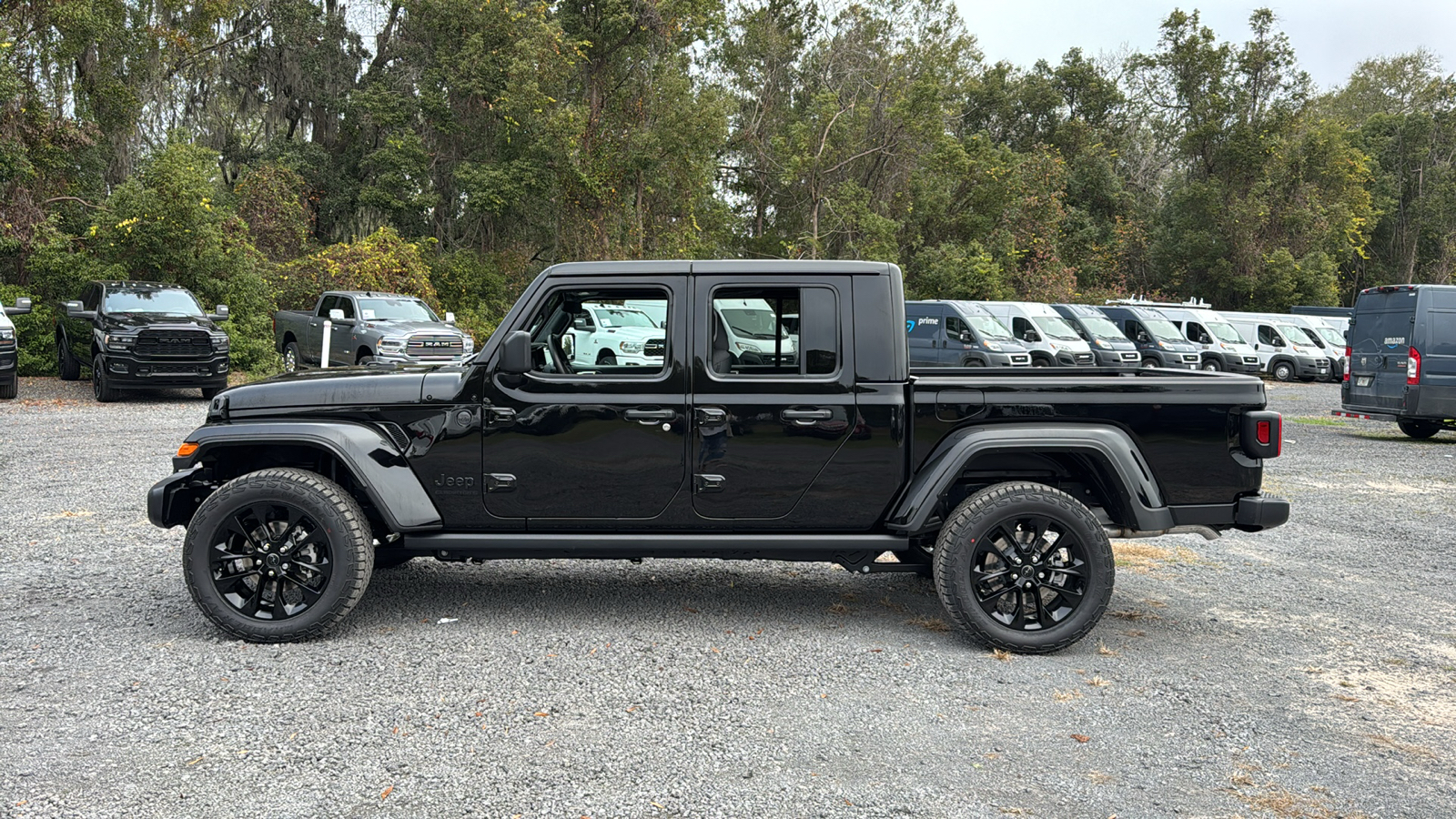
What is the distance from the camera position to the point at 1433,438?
16094 millimetres

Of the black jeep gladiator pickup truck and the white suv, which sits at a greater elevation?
the white suv

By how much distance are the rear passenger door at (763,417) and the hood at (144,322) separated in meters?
15.0

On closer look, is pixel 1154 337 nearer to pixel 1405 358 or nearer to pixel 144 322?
pixel 1405 358

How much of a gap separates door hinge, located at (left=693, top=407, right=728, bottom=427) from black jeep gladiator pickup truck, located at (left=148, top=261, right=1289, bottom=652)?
0.01m

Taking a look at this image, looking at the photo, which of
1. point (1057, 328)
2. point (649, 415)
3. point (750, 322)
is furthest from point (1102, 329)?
point (649, 415)

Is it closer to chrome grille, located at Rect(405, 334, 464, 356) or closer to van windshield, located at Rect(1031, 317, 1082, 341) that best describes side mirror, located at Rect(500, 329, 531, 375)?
chrome grille, located at Rect(405, 334, 464, 356)

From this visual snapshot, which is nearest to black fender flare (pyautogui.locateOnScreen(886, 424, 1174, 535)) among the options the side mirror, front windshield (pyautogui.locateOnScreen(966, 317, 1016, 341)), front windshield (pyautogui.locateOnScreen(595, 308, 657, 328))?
front windshield (pyautogui.locateOnScreen(595, 308, 657, 328))

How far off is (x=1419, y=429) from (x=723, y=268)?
49.3 ft

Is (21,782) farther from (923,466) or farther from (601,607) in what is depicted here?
(923,466)

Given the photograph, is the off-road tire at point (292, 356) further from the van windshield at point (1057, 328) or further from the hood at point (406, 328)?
the van windshield at point (1057, 328)

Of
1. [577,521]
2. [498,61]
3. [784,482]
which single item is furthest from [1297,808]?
[498,61]

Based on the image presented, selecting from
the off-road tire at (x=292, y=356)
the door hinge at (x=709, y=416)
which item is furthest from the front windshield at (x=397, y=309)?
the door hinge at (x=709, y=416)

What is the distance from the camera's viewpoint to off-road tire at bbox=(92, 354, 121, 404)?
17.4m

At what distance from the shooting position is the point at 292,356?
21.5 meters
